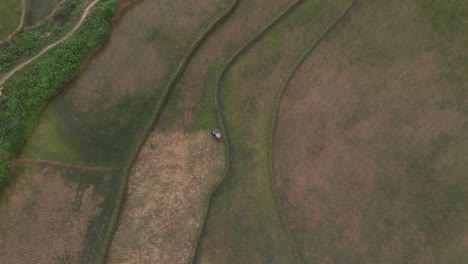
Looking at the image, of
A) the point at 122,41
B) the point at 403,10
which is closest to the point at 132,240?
the point at 122,41

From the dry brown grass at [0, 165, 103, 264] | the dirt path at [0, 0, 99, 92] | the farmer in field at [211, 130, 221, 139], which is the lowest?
the dry brown grass at [0, 165, 103, 264]

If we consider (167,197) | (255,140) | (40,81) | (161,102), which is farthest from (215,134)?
(40,81)

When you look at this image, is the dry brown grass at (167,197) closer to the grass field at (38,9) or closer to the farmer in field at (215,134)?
the farmer in field at (215,134)

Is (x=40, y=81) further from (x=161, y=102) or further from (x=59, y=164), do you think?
(x=161, y=102)

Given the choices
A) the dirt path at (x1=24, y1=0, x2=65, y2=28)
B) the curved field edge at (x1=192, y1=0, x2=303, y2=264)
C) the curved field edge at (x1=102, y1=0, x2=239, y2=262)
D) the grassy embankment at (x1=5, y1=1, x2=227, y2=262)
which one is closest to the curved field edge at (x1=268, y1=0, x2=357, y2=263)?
the curved field edge at (x1=192, y1=0, x2=303, y2=264)

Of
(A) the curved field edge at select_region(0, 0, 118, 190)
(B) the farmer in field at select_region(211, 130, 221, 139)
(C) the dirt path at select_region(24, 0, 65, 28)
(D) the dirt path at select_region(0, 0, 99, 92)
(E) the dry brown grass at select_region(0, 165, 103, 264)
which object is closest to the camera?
(A) the curved field edge at select_region(0, 0, 118, 190)

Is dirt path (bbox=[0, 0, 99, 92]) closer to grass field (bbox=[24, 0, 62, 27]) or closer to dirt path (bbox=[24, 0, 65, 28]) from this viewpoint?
dirt path (bbox=[24, 0, 65, 28])

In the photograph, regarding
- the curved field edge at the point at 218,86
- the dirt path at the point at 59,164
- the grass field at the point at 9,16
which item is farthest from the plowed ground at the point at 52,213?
the grass field at the point at 9,16
